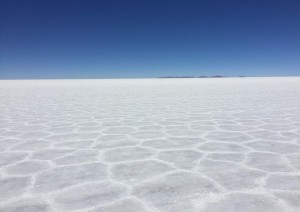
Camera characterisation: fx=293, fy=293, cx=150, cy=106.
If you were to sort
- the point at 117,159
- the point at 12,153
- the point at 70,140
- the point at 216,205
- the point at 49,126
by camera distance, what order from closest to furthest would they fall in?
1. the point at 216,205
2. the point at 117,159
3. the point at 12,153
4. the point at 70,140
5. the point at 49,126

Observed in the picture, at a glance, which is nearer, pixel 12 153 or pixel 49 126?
pixel 12 153

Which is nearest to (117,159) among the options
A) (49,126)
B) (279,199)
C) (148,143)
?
(148,143)

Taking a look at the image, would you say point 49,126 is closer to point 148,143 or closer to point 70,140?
point 70,140

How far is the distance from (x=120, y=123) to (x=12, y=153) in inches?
105

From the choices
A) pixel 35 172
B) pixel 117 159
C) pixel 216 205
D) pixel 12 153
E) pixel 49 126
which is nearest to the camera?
pixel 216 205

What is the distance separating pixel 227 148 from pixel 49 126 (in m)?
3.74

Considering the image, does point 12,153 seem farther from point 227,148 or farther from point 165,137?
point 227,148

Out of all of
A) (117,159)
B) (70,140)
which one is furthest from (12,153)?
(117,159)

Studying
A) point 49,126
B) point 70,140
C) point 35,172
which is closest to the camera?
point 35,172

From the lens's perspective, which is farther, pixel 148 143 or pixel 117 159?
pixel 148 143

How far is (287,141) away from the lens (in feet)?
14.4

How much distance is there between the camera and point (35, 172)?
3.19 metres

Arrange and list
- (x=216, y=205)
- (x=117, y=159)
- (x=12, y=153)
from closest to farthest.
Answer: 1. (x=216, y=205)
2. (x=117, y=159)
3. (x=12, y=153)

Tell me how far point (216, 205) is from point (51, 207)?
1.33m
